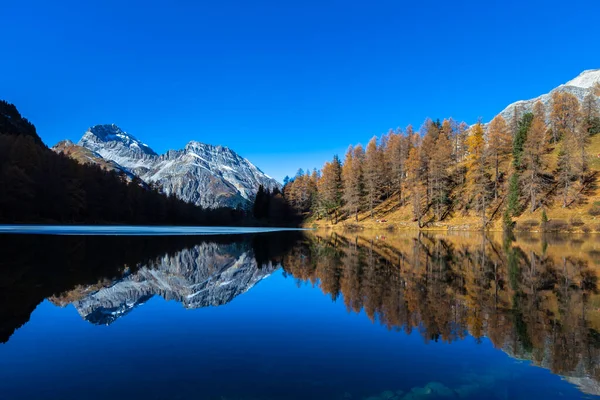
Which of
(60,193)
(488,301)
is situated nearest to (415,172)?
(488,301)

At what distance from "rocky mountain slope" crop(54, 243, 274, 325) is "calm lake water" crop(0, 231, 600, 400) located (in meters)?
0.09

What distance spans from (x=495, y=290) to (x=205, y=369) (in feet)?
40.8

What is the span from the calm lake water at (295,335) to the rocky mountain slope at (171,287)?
94 mm

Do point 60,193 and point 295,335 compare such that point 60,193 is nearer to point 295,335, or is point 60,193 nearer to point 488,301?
point 295,335

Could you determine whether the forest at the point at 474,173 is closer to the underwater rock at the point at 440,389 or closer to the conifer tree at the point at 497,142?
the conifer tree at the point at 497,142

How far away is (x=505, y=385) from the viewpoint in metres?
6.46

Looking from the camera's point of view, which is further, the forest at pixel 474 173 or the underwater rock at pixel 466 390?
the forest at pixel 474 173

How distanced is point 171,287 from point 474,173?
8288cm

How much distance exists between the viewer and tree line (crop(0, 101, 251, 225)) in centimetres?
7219

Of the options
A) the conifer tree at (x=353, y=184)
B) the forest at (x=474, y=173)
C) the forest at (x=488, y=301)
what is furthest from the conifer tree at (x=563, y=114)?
the forest at (x=488, y=301)

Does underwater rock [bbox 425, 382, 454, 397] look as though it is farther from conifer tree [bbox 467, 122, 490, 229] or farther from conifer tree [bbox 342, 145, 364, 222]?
conifer tree [bbox 342, 145, 364, 222]

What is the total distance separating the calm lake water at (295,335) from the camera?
6.25m

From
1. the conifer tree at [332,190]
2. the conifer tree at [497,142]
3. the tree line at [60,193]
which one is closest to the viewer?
the tree line at [60,193]

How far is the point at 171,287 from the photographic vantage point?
15.0 m
